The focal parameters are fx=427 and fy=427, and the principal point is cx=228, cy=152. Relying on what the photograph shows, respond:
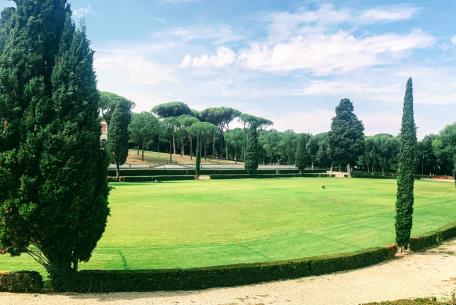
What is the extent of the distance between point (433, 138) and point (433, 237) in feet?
345

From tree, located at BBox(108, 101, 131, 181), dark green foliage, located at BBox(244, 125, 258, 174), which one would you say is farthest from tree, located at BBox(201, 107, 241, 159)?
tree, located at BBox(108, 101, 131, 181)

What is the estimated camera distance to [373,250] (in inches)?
849

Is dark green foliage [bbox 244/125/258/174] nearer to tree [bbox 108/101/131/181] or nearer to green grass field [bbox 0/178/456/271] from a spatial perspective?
tree [bbox 108/101/131/181]

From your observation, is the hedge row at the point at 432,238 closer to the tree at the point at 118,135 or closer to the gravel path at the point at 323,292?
the gravel path at the point at 323,292

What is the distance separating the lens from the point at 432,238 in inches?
1052

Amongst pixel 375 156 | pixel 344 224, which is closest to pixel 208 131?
pixel 375 156

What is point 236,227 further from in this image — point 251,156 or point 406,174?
point 251,156

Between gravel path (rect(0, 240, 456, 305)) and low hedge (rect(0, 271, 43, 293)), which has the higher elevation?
low hedge (rect(0, 271, 43, 293))

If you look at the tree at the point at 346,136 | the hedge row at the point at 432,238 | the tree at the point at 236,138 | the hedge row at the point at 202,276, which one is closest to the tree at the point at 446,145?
the tree at the point at 346,136

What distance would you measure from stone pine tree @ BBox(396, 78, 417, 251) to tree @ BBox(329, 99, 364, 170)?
262ft

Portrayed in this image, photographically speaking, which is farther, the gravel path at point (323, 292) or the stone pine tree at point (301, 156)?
the stone pine tree at point (301, 156)

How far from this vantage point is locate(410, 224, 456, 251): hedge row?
81.8ft

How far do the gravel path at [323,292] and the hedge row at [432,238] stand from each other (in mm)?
3470

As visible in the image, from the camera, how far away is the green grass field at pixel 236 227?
68.9 feet
